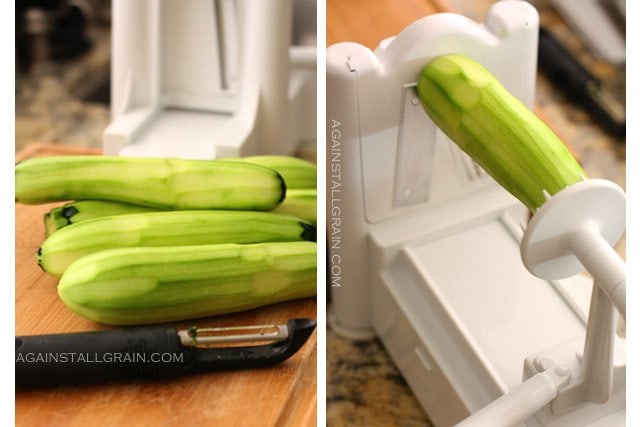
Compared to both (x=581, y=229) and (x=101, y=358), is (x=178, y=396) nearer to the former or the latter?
(x=101, y=358)

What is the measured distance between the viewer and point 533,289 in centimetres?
56

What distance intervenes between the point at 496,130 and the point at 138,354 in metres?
0.23

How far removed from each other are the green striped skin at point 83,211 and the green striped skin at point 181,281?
4 cm

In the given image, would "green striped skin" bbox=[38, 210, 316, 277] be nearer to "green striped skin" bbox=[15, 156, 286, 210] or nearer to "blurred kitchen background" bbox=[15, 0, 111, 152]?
"green striped skin" bbox=[15, 156, 286, 210]

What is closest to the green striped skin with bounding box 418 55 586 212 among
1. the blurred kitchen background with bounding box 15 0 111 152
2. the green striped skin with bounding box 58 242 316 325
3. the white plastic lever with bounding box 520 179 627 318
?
the white plastic lever with bounding box 520 179 627 318

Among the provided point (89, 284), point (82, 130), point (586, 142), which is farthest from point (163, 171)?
point (586, 142)

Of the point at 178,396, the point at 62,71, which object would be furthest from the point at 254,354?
the point at 62,71

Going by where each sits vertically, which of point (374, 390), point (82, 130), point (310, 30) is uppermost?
point (310, 30)

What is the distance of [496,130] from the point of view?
0.48 meters

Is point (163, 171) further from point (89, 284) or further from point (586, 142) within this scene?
point (586, 142)

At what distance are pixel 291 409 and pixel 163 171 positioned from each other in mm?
159

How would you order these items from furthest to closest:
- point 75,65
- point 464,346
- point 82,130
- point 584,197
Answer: point 75,65, point 82,130, point 464,346, point 584,197

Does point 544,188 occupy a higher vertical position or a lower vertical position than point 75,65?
higher

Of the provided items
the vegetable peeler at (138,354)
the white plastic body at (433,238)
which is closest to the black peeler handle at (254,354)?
the vegetable peeler at (138,354)
